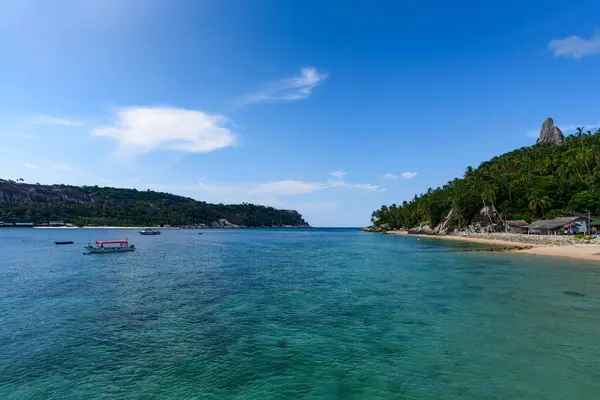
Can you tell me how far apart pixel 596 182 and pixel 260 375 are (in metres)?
126

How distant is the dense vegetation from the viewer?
97.9 m

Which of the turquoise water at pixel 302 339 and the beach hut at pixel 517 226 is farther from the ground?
the beach hut at pixel 517 226

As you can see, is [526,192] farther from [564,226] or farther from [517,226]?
[564,226]

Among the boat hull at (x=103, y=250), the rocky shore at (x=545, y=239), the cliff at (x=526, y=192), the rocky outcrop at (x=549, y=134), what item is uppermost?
the rocky outcrop at (x=549, y=134)

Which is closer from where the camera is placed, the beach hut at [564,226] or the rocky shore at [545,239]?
the rocky shore at [545,239]

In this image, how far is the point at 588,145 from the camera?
127 m

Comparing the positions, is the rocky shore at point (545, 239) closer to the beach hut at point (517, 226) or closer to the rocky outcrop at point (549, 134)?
the beach hut at point (517, 226)

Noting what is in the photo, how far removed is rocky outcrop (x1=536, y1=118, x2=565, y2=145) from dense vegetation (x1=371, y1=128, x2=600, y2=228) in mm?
35032

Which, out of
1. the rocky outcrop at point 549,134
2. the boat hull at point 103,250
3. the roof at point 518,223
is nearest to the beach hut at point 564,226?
the roof at point 518,223

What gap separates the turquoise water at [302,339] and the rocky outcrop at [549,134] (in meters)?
191

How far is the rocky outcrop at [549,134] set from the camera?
177625 mm

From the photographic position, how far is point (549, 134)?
183250mm

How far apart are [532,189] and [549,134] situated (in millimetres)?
112225

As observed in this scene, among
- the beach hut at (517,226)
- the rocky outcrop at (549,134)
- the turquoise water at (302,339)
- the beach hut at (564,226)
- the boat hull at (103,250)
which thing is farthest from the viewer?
the rocky outcrop at (549,134)
